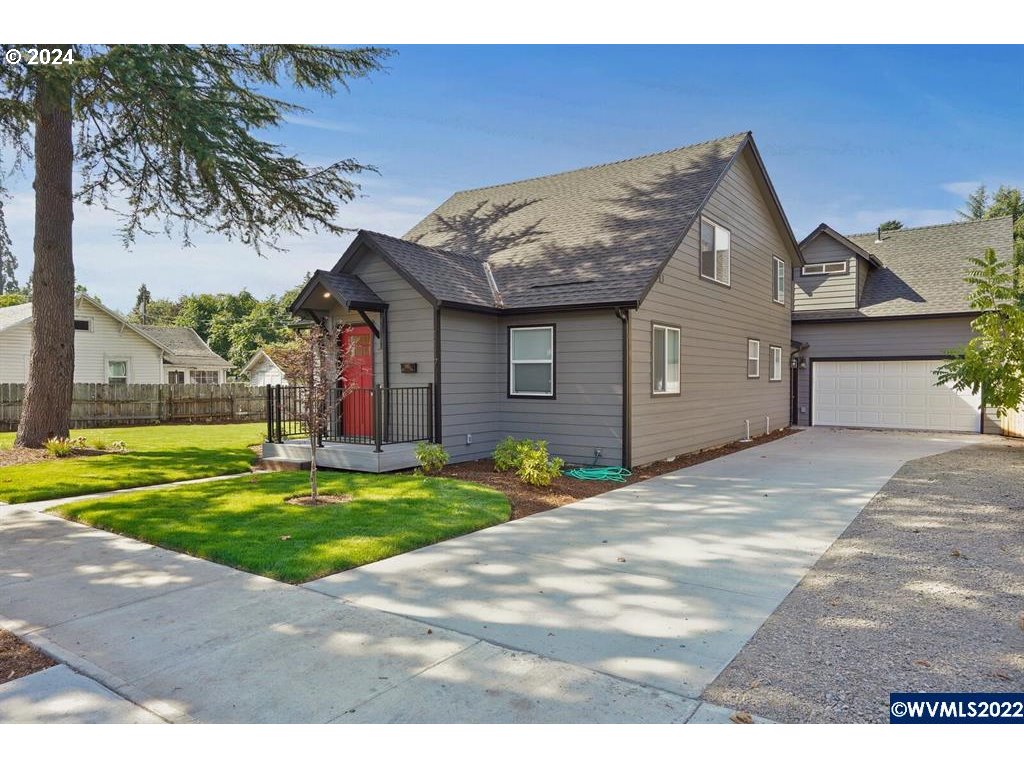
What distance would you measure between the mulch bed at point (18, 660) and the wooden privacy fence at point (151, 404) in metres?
17.7

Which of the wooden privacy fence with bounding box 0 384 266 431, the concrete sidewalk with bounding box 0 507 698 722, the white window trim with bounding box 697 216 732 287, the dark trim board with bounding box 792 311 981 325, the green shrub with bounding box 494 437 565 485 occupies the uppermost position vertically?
the white window trim with bounding box 697 216 732 287

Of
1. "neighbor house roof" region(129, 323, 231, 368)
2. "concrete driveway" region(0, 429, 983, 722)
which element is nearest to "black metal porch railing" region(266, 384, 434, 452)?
"concrete driveway" region(0, 429, 983, 722)

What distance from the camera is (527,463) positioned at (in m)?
8.63

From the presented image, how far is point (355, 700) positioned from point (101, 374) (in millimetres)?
29238

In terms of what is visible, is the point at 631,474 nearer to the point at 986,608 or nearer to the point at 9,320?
the point at 986,608

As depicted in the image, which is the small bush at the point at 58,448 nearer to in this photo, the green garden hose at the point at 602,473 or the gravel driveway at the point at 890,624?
the green garden hose at the point at 602,473

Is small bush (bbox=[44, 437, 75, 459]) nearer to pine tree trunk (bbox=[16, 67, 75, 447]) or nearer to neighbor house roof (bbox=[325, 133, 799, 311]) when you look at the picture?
pine tree trunk (bbox=[16, 67, 75, 447])

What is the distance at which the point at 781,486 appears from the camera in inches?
341

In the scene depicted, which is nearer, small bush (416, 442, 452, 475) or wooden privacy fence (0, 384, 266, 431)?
small bush (416, 442, 452, 475)

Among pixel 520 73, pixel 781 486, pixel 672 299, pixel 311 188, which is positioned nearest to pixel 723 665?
pixel 781 486

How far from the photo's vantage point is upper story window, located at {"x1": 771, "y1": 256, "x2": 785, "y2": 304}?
16.4 meters

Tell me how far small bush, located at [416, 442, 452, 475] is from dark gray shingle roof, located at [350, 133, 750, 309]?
242 centimetres

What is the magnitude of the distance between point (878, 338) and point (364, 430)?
14.8 metres
